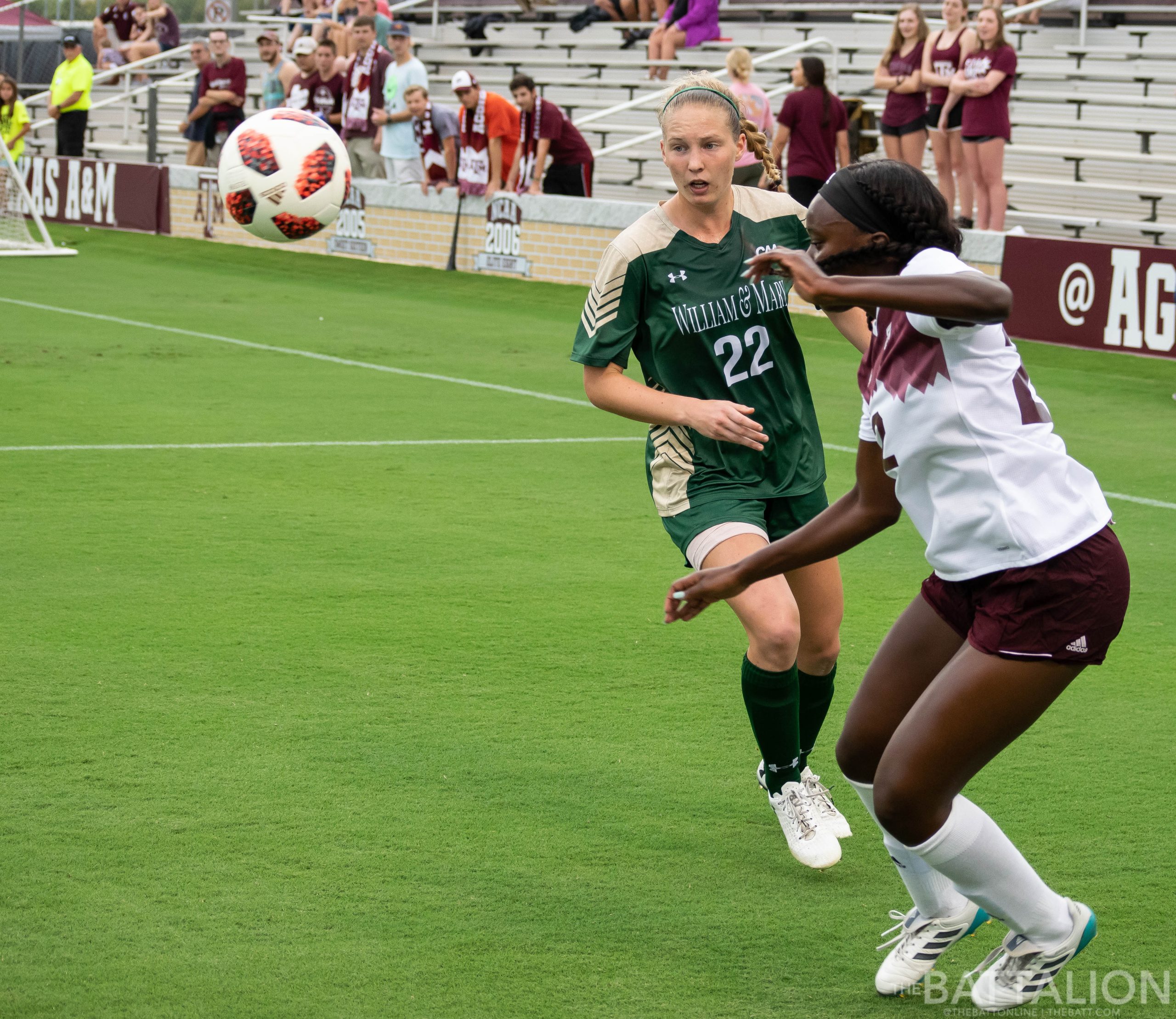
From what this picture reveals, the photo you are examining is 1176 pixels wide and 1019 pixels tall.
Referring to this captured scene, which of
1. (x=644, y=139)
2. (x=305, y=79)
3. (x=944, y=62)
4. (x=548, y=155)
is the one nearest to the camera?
(x=944, y=62)

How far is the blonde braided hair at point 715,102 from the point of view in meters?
4.44

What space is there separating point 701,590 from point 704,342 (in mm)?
1098

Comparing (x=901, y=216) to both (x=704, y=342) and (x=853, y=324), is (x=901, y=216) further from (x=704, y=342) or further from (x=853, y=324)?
(x=853, y=324)

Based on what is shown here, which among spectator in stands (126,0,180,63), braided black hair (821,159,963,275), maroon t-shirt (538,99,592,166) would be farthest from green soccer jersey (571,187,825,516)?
spectator in stands (126,0,180,63)

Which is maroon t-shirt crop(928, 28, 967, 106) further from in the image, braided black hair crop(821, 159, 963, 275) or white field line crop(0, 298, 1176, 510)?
braided black hair crop(821, 159, 963, 275)

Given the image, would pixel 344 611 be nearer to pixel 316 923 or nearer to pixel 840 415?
pixel 316 923

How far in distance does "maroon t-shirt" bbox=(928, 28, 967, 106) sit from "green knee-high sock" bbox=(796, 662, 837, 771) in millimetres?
13051

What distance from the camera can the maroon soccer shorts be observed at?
3182 mm

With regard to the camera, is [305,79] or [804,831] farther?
[305,79]

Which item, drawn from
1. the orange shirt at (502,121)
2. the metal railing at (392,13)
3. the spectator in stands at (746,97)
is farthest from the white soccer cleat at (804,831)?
the metal railing at (392,13)

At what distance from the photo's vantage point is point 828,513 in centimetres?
360

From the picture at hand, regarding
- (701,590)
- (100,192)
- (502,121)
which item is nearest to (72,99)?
(100,192)

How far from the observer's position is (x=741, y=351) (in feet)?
14.9

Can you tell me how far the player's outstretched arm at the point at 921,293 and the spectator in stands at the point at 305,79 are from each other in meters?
20.1
